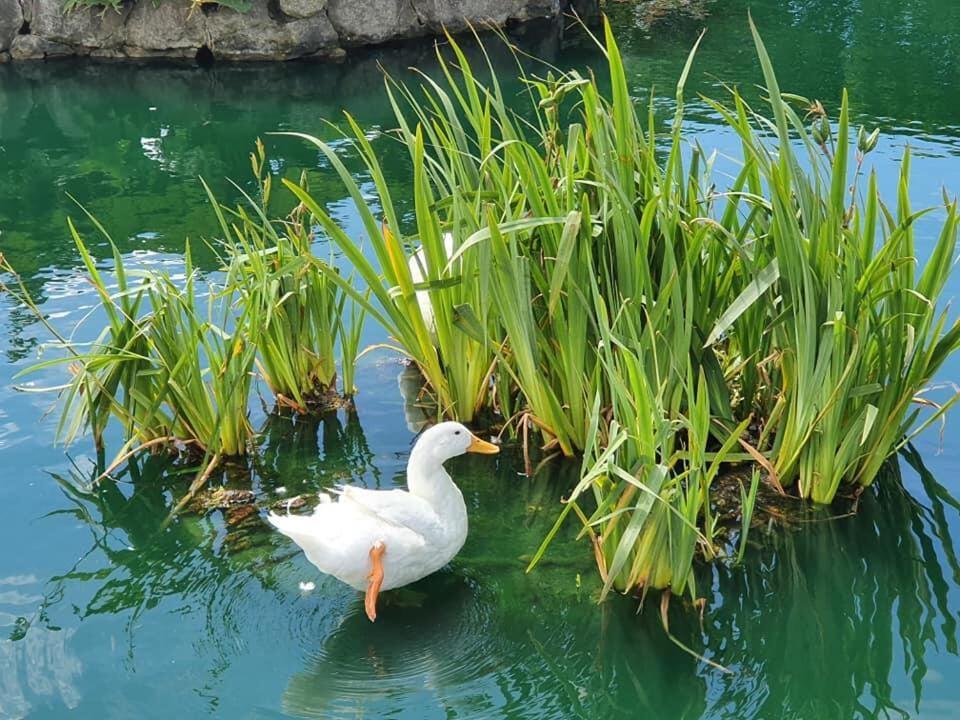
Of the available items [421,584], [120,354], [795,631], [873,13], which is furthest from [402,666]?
[873,13]

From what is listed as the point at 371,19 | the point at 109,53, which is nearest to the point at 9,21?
the point at 109,53

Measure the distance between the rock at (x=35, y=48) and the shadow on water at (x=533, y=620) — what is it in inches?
315

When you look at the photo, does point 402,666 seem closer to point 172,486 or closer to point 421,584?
point 421,584

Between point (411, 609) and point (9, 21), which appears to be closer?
point (411, 609)

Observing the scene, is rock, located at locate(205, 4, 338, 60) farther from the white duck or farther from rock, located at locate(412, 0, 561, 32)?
the white duck

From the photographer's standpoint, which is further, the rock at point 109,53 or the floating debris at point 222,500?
the rock at point 109,53

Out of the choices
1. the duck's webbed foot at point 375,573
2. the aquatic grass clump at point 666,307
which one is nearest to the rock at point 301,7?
the aquatic grass clump at point 666,307

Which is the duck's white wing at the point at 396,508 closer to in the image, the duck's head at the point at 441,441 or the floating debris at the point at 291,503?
the duck's head at the point at 441,441

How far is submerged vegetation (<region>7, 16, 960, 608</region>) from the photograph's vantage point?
2.98m

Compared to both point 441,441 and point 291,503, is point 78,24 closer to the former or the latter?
point 291,503

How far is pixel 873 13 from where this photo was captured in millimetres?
11328

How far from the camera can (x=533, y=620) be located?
3.03 meters

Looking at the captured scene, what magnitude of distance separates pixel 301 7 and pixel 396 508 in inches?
325

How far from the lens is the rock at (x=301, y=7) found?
1025cm
